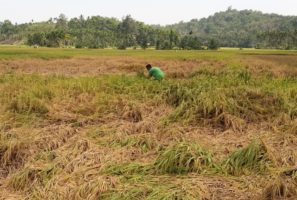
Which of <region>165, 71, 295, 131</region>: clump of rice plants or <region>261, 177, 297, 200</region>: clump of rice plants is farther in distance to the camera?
<region>165, 71, 295, 131</region>: clump of rice plants

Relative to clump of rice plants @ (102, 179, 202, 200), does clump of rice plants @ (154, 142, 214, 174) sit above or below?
above

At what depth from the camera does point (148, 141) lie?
5906 mm

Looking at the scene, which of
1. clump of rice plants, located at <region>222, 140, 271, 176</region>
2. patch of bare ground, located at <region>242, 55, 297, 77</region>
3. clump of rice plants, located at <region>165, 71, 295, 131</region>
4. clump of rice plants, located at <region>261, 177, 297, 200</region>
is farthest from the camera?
patch of bare ground, located at <region>242, 55, 297, 77</region>

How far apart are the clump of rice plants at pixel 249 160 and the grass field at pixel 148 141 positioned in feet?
0.04

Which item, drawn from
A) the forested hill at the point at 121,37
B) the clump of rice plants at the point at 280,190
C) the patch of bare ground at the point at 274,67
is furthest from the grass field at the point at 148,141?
the forested hill at the point at 121,37

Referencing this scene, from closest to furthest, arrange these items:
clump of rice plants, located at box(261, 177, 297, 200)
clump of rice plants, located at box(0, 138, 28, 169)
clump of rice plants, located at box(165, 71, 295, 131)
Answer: clump of rice plants, located at box(261, 177, 297, 200) → clump of rice plants, located at box(0, 138, 28, 169) → clump of rice plants, located at box(165, 71, 295, 131)

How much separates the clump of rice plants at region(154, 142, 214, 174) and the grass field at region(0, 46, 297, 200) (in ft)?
0.04

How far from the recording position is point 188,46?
79.6m

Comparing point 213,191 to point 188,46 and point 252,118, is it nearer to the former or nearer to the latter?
point 252,118

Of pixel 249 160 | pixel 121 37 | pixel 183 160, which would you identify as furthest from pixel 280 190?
pixel 121 37

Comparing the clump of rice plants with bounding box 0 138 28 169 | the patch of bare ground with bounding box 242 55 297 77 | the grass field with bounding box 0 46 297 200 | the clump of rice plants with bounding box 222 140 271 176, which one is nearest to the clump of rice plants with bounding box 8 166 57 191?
the grass field with bounding box 0 46 297 200

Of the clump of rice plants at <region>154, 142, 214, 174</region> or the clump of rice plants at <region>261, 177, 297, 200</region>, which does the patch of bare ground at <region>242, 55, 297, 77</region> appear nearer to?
the clump of rice plants at <region>154, 142, 214, 174</region>

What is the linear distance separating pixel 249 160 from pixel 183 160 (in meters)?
0.80

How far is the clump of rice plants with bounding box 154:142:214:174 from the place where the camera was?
4.89 metres
